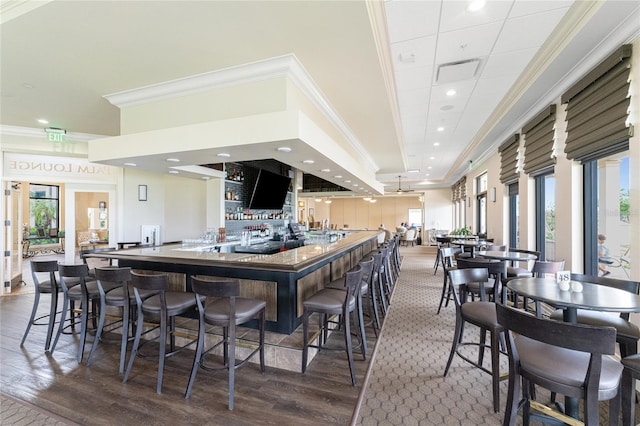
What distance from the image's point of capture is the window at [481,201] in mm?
7910

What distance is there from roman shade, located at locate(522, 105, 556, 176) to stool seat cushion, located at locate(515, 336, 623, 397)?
331 centimetres

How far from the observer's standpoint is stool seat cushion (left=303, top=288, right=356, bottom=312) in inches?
99.1

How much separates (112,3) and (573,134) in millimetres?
4779

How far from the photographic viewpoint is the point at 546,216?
4.55 m

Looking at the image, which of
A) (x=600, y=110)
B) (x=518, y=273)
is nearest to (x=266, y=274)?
(x=518, y=273)

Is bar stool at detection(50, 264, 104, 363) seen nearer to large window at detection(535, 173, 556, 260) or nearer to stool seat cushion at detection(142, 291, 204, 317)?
stool seat cushion at detection(142, 291, 204, 317)

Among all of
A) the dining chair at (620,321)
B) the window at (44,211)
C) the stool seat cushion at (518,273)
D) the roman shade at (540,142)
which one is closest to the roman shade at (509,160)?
the roman shade at (540,142)

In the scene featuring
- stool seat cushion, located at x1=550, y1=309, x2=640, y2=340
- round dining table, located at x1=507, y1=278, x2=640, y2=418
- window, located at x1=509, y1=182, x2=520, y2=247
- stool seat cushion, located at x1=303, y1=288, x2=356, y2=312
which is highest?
window, located at x1=509, y1=182, x2=520, y2=247

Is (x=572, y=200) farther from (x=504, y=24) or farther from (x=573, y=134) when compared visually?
(x=504, y=24)

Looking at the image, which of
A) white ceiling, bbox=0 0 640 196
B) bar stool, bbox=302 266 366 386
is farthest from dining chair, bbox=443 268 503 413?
white ceiling, bbox=0 0 640 196

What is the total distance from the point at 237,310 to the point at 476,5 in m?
3.26

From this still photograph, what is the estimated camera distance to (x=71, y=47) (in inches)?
96.7

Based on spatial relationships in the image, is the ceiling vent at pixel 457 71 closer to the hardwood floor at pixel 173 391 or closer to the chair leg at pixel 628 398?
the chair leg at pixel 628 398

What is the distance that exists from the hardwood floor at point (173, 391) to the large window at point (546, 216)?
11.8 ft
